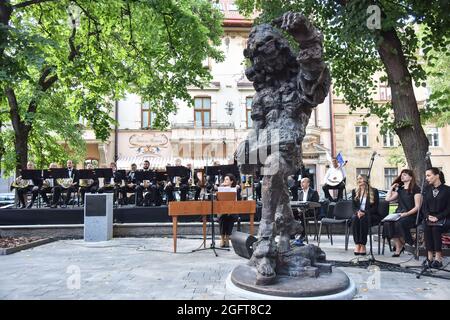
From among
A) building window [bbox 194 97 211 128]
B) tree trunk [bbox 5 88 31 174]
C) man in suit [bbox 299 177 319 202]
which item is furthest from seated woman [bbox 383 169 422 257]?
building window [bbox 194 97 211 128]

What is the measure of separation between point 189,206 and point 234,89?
23.5 metres

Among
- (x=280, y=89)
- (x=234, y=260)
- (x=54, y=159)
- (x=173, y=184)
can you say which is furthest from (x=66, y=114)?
(x=280, y=89)

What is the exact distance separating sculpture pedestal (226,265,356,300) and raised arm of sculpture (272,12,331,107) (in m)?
2.01

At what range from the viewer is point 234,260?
7016mm

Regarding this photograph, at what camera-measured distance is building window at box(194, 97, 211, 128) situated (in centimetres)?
2992

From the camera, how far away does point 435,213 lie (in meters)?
6.70

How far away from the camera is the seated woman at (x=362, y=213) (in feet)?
25.4

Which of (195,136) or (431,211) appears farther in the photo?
(195,136)

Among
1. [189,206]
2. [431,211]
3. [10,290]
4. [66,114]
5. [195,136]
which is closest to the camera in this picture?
[10,290]

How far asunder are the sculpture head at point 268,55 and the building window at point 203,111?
80.5ft

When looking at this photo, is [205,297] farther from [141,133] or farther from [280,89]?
[141,133]

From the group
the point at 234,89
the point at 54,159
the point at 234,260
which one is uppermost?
the point at 234,89

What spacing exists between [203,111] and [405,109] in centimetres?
2227
